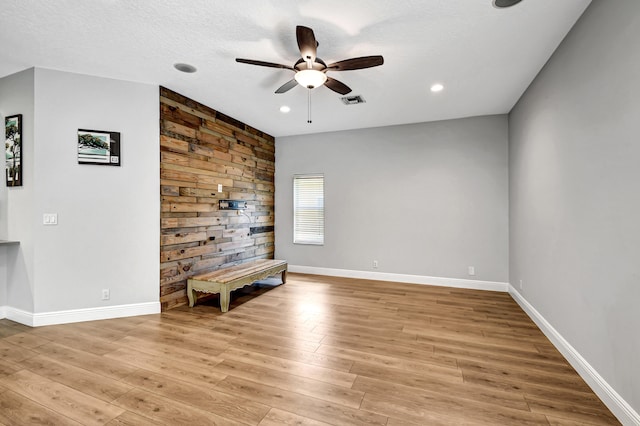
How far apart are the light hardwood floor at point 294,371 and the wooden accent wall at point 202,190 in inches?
29.2

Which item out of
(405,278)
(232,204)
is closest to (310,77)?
(232,204)

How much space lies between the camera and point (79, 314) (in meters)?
3.21

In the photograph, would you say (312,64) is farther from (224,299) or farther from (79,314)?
(79,314)

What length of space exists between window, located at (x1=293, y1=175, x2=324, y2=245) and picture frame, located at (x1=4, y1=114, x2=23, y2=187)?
3.97 meters

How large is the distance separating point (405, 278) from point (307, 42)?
412 cm

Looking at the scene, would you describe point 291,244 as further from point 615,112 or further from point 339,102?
point 615,112

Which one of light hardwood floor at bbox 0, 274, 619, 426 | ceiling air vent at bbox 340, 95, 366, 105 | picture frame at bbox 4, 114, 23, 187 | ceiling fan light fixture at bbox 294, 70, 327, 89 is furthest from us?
ceiling air vent at bbox 340, 95, 366, 105

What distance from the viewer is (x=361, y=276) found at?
5.31 meters

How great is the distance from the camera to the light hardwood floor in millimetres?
1777

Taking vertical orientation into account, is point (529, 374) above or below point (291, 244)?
below

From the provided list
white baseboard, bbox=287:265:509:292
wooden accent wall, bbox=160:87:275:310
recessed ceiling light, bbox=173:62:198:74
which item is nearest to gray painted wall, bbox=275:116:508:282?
white baseboard, bbox=287:265:509:292

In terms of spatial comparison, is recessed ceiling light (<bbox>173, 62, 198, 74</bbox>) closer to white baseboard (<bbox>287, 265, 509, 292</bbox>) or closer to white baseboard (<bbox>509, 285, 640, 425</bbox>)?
white baseboard (<bbox>287, 265, 509, 292</bbox>)

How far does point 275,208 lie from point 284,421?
182 inches

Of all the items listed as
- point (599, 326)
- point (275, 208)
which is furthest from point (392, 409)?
point (275, 208)
